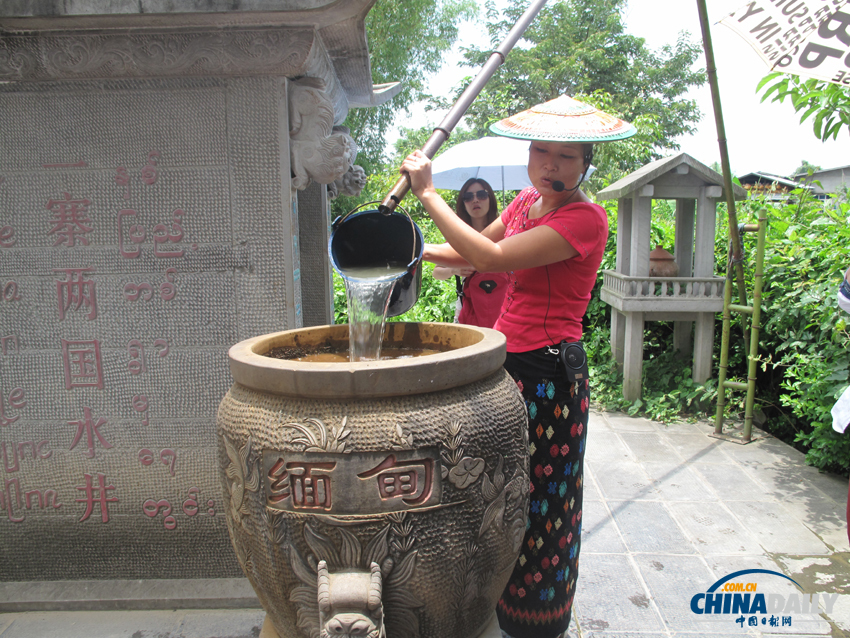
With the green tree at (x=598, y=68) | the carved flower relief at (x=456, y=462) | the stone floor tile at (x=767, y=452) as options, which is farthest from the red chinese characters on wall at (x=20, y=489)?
the green tree at (x=598, y=68)

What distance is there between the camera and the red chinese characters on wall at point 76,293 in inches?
88.3

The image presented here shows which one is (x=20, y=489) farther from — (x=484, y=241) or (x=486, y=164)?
(x=486, y=164)

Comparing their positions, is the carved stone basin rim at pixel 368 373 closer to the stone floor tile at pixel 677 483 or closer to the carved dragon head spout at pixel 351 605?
the carved dragon head spout at pixel 351 605

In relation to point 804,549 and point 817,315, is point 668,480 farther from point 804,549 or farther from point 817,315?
point 817,315

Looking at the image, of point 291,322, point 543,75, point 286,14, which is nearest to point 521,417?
point 291,322

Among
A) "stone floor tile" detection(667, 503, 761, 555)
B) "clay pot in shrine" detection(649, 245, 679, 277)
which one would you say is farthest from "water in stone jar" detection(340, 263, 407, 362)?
"clay pot in shrine" detection(649, 245, 679, 277)

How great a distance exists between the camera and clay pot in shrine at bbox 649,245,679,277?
471 cm

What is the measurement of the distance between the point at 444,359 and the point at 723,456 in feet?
10.6

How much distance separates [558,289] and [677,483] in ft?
7.34

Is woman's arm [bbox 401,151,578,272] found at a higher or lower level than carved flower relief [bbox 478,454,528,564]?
higher

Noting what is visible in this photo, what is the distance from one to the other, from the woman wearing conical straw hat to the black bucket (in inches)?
9.6

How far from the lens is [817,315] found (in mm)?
3695

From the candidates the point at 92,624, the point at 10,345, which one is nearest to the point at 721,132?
the point at 10,345

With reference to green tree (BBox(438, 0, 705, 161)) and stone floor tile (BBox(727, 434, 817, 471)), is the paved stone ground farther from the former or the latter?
green tree (BBox(438, 0, 705, 161))
